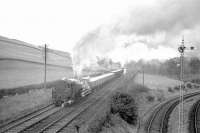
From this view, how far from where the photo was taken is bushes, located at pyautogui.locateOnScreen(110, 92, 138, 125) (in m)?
19.3

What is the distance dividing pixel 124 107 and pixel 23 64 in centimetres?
2038

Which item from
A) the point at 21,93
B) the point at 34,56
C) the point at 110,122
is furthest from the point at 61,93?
the point at 34,56

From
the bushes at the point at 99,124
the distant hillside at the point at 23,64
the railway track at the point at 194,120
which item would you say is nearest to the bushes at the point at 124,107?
the bushes at the point at 99,124

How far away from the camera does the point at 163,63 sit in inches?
3836

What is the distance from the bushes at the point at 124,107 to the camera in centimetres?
1928

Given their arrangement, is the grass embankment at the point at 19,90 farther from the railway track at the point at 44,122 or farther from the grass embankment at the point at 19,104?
the railway track at the point at 44,122

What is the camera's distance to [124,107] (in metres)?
19.3

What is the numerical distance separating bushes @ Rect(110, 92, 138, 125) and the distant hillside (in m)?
16.6

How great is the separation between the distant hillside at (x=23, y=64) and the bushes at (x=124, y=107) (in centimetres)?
1658

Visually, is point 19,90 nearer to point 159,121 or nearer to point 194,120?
point 159,121

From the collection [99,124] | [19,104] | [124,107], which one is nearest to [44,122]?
[99,124]

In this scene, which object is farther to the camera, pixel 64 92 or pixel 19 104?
pixel 19 104

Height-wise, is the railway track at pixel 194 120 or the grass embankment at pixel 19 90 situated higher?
the grass embankment at pixel 19 90

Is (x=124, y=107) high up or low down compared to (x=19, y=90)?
down
